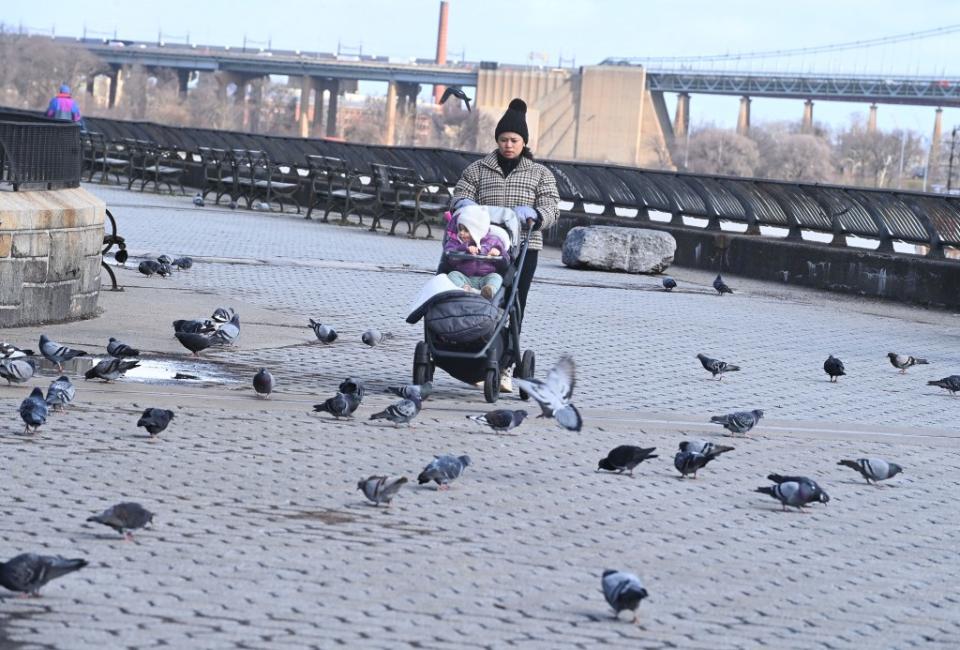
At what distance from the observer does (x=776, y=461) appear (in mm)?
9086

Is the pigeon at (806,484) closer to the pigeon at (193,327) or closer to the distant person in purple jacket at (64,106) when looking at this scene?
the pigeon at (193,327)

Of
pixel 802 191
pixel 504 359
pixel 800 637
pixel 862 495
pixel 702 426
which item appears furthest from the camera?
pixel 802 191

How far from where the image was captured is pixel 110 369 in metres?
9.99

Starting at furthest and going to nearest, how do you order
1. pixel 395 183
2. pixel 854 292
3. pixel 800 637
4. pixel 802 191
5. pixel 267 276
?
pixel 395 183 < pixel 802 191 < pixel 854 292 < pixel 267 276 < pixel 800 637

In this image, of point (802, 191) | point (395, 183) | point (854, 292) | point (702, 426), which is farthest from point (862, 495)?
point (395, 183)

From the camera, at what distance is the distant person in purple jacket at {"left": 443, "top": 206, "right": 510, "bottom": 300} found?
1062cm

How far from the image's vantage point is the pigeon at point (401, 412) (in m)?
9.16

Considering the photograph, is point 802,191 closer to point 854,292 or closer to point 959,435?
point 854,292

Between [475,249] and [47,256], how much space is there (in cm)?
344

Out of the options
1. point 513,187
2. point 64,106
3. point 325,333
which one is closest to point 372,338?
point 325,333

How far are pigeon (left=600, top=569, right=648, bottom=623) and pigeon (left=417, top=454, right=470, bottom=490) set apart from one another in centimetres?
197

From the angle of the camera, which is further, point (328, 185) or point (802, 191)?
point (328, 185)

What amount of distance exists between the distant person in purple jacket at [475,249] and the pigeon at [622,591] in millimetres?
4995

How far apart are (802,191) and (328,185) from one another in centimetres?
1053
